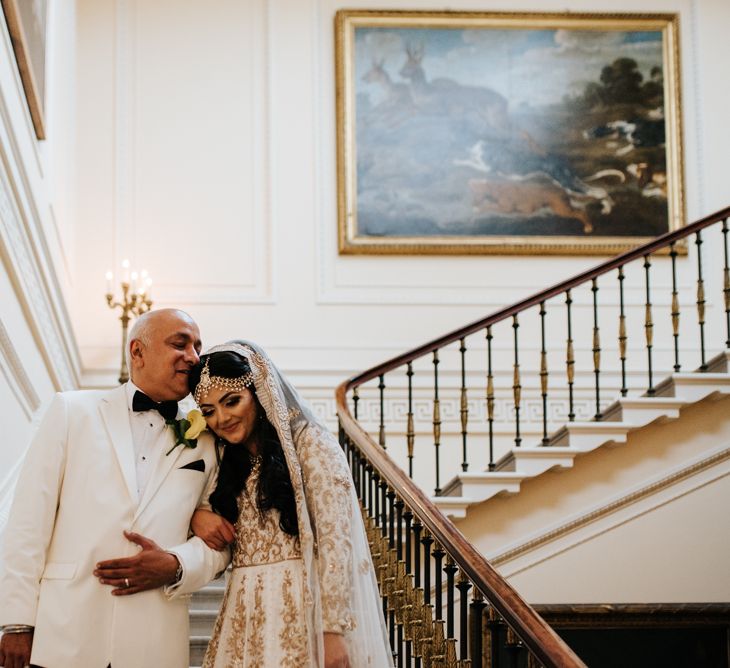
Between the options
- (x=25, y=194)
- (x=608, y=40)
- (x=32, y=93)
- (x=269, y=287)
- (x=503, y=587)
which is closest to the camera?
(x=503, y=587)

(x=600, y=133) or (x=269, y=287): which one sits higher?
(x=600, y=133)

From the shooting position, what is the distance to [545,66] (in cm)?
925

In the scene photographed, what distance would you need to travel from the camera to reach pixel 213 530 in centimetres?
312

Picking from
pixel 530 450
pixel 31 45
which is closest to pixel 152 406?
pixel 31 45

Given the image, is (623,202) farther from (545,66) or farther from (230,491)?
(230,491)

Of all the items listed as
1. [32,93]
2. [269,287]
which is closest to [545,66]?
[269,287]

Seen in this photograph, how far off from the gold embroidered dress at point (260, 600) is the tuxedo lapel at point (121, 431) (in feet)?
1.16

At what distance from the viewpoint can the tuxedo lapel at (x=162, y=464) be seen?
120 inches

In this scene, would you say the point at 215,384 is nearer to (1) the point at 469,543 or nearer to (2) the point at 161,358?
(2) the point at 161,358

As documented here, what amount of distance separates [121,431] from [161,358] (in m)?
0.25

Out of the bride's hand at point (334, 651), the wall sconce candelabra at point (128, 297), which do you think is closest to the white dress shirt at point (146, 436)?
the bride's hand at point (334, 651)

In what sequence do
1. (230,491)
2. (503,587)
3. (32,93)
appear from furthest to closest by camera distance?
(32,93) → (230,491) → (503,587)

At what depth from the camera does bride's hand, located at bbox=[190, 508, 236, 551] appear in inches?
122

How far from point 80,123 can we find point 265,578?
6.49 metres
